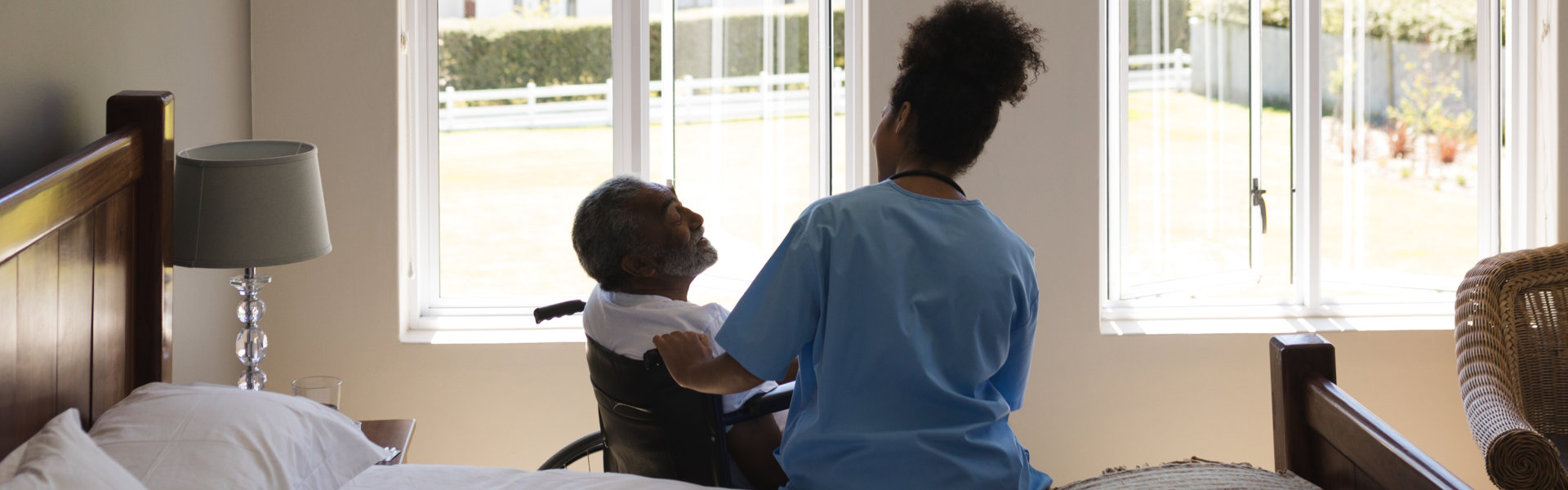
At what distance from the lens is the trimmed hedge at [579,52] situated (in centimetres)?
335

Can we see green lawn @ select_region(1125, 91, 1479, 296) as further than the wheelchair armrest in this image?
Yes

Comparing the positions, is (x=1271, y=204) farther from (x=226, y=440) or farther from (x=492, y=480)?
(x=226, y=440)

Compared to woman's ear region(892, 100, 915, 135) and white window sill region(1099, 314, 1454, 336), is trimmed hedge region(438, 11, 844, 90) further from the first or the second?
woman's ear region(892, 100, 915, 135)

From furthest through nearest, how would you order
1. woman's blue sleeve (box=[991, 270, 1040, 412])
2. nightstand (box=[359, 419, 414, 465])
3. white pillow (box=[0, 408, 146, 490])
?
nightstand (box=[359, 419, 414, 465]) → woman's blue sleeve (box=[991, 270, 1040, 412]) → white pillow (box=[0, 408, 146, 490])

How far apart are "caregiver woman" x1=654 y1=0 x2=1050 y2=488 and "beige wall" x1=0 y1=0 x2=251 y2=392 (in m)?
1.22

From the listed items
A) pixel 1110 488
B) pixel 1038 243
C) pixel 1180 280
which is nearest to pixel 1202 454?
pixel 1180 280

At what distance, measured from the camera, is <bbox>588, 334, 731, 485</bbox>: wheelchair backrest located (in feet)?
6.19

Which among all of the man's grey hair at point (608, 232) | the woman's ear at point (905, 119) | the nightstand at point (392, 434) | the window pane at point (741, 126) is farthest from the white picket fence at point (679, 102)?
the woman's ear at point (905, 119)

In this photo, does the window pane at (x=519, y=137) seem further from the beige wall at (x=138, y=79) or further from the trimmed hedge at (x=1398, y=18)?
the trimmed hedge at (x=1398, y=18)

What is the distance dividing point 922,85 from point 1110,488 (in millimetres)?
658

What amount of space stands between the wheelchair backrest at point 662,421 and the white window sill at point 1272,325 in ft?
5.63

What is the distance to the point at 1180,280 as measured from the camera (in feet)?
11.6

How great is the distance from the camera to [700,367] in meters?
1.56

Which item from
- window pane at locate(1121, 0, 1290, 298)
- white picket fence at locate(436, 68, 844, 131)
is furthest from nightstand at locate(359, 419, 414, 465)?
window pane at locate(1121, 0, 1290, 298)
